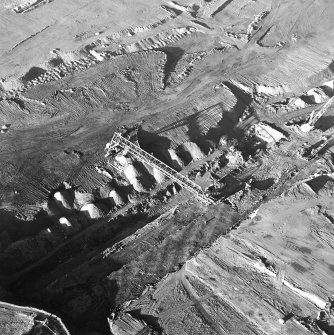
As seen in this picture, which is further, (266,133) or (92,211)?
(266,133)

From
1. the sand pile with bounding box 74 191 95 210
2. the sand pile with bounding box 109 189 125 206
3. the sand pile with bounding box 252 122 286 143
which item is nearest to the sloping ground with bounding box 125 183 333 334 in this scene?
the sand pile with bounding box 109 189 125 206

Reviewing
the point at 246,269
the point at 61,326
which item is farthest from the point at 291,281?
the point at 61,326

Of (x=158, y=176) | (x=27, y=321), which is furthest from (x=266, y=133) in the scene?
(x=27, y=321)

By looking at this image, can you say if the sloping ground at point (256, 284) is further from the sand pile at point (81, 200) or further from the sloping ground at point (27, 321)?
the sand pile at point (81, 200)

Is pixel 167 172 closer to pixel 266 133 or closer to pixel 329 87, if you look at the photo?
pixel 266 133

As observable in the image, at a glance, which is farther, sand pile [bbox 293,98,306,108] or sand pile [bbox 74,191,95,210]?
sand pile [bbox 293,98,306,108]

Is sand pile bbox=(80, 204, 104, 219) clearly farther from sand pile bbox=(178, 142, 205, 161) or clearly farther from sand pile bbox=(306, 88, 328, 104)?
sand pile bbox=(306, 88, 328, 104)

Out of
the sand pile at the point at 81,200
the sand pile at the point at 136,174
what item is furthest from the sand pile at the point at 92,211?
the sand pile at the point at 136,174
